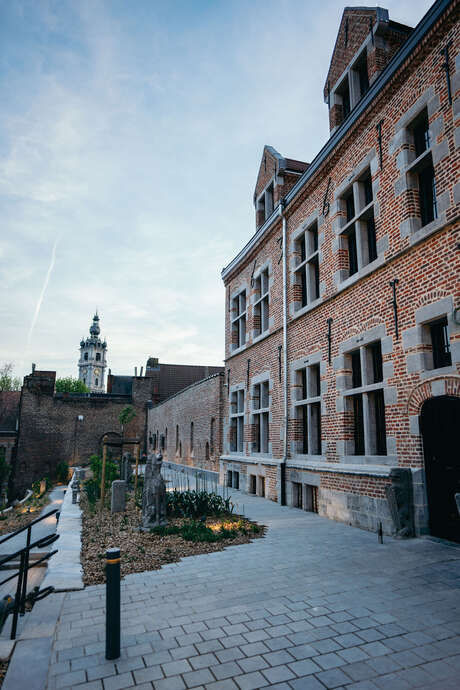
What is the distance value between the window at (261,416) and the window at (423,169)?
24.6 feet

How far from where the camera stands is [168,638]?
3.49m

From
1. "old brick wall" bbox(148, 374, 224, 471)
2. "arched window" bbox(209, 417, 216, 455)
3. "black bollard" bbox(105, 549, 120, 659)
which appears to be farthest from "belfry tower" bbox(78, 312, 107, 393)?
"black bollard" bbox(105, 549, 120, 659)

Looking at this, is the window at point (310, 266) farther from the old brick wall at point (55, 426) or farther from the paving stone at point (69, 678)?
the old brick wall at point (55, 426)

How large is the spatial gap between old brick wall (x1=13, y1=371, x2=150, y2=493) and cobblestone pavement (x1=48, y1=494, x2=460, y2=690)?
32716 mm

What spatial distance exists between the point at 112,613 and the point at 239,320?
13797mm

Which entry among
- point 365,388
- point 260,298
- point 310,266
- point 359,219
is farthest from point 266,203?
point 365,388

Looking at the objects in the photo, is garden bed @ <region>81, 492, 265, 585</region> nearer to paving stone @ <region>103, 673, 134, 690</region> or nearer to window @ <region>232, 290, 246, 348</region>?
paving stone @ <region>103, 673, 134, 690</region>

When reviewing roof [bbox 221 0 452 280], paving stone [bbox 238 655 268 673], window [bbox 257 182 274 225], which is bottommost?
paving stone [bbox 238 655 268 673]

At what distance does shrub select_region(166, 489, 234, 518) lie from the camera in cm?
914

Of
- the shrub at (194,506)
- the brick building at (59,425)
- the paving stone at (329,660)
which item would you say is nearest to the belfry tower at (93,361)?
the brick building at (59,425)

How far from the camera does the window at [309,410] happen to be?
416 inches

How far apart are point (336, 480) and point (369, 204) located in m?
5.74

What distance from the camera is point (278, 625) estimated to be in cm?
366

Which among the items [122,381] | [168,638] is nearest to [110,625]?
[168,638]
